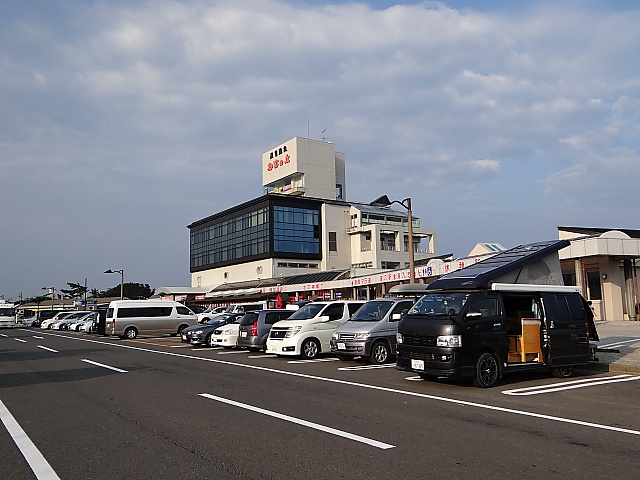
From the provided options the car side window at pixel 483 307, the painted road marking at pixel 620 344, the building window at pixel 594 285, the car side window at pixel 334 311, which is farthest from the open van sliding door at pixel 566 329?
the building window at pixel 594 285

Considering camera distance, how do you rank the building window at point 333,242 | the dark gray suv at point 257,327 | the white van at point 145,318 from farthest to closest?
the building window at point 333,242
the white van at point 145,318
the dark gray suv at point 257,327

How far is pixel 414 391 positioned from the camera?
11.0 m

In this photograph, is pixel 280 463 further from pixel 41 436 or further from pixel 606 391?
pixel 606 391

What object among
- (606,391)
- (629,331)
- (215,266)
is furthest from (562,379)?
(215,266)

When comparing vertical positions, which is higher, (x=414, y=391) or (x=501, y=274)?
(x=501, y=274)

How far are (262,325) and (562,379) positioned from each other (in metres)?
10.9

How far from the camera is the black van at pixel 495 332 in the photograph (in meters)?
11.0

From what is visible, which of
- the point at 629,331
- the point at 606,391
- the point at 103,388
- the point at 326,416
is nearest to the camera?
the point at 326,416

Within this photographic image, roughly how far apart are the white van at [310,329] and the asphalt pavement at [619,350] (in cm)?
736

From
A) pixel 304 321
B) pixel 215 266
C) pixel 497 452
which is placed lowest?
pixel 497 452

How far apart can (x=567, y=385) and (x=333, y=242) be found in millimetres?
65812

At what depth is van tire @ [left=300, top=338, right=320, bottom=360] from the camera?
17.5 meters

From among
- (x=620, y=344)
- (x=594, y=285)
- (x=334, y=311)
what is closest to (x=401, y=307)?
(x=334, y=311)

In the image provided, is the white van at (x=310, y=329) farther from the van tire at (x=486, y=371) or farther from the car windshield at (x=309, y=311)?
the van tire at (x=486, y=371)
